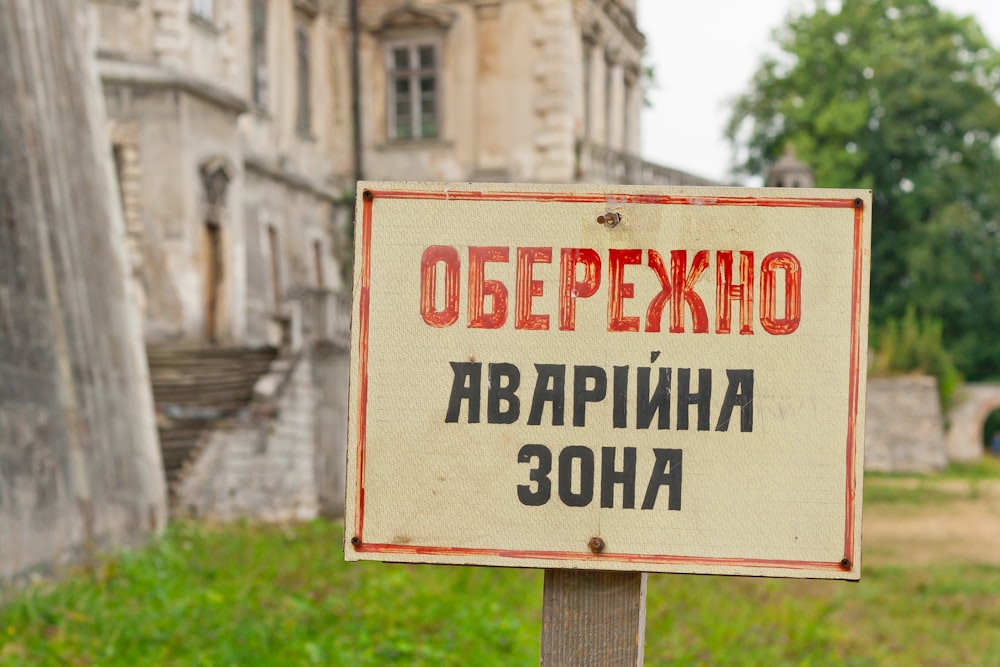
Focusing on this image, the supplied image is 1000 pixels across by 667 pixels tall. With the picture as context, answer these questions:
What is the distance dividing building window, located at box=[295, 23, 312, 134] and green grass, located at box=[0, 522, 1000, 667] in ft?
39.4

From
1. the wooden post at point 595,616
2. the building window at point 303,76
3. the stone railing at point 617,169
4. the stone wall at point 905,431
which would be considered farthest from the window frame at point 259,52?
the wooden post at point 595,616

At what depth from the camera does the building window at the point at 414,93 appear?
24031mm

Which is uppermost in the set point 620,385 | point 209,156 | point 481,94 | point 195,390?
point 481,94

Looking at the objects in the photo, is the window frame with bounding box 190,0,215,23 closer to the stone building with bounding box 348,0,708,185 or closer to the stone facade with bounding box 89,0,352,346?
the stone facade with bounding box 89,0,352,346

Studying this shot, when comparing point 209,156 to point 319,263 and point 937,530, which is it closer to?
point 319,263

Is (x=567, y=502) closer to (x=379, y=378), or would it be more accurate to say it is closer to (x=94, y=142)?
(x=379, y=378)

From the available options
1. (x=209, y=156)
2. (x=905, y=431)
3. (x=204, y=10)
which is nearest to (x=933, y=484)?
(x=905, y=431)

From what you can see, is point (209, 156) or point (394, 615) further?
point (209, 156)

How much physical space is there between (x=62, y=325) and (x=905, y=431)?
2723 centimetres

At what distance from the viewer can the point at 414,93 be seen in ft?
79.3

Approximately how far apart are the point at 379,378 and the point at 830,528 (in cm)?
85

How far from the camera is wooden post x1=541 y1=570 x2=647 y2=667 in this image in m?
2.47

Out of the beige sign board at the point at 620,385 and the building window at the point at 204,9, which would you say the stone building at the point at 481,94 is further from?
the beige sign board at the point at 620,385

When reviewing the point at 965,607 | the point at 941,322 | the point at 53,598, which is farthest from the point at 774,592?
the point at 941,322
